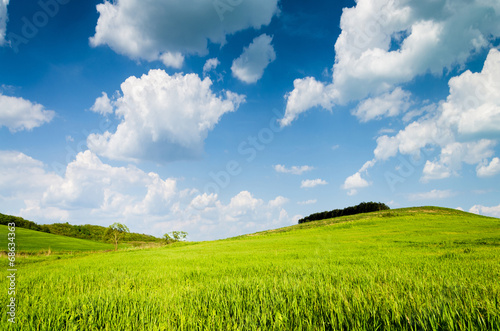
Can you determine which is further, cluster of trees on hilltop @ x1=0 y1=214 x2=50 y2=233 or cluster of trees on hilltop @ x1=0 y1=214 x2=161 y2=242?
cluster of trees on hilltop @ x1=0 y1=214 x2=161 y2=242

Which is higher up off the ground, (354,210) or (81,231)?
(354,210)

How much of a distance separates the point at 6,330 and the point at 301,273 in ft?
14.9

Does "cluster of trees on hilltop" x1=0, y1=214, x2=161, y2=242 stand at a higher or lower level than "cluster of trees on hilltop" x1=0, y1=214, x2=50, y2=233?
lower

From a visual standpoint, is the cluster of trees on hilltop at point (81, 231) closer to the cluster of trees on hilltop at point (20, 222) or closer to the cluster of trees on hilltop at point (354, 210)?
the cluster of trees on hilltop at point (20, 222)

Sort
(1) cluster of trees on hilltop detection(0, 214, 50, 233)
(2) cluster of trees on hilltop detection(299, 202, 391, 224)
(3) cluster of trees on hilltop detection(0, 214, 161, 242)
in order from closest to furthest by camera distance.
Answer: (1) cluster of trees on hilltop detection(0, 214, 50, 233)
(3) cluster of trees on hilltop detection(0, 214, 161, 242)
(2) cluster of trees on hilltop detection(299, 202, 391, 224)

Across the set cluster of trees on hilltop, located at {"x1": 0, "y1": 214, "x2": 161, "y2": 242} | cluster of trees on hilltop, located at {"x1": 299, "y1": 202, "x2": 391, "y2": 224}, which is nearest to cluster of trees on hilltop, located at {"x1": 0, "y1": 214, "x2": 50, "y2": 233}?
cluster of trees on hilltop, located at {"x1": 0, "y1": 214, "x2": 161, "y2": 242}

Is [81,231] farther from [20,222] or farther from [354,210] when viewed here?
[354,210]

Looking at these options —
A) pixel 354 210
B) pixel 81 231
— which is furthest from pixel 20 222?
pixel 354 210

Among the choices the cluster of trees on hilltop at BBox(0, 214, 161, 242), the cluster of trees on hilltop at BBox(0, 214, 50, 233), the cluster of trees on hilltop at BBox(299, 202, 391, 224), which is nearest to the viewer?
the cluster of trees on hilltop at BBox(0, 214, 50, 233)

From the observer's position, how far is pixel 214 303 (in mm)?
2750

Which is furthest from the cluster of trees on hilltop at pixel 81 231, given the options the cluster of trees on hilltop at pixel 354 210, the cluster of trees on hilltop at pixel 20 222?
the cluster of trees on hilltop at pixel 354 210

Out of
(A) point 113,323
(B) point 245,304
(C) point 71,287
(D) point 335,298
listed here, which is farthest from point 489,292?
(C) point 71,287

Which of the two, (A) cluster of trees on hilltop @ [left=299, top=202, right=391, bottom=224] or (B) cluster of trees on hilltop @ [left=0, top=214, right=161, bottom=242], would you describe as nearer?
(B) cluster of trees on hilltop @ [left=0, top=214, right=161, bottom=242]

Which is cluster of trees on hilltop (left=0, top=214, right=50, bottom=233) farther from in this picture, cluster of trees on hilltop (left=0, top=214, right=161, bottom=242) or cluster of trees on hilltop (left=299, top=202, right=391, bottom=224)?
cluster of trees on hilltop (left=299, top=202, right=391, bottom=224)
